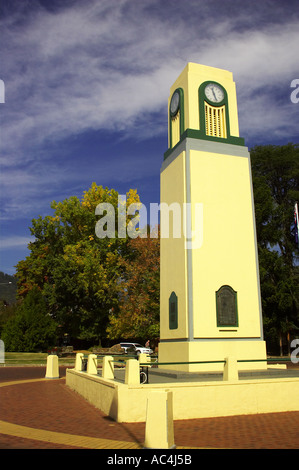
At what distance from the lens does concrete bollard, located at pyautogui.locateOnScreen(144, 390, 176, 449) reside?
6.00 metres

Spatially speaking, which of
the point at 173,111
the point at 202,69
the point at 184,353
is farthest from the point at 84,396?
the point at 202,69

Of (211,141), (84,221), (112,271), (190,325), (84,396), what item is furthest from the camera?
(84,221)

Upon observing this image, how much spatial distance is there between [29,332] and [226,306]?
2169 centimetres

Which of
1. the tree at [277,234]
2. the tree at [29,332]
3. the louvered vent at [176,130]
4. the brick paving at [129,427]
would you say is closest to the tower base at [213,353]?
the brick paving at [129,427]

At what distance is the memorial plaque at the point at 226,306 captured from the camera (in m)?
14.7

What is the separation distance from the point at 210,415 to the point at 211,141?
36.3 ft

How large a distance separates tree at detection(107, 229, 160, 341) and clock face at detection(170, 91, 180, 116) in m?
14.5

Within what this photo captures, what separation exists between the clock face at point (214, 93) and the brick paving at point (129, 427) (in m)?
12.9

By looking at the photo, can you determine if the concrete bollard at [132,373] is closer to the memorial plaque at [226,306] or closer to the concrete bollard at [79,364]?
the memorial plaque at [226,306]

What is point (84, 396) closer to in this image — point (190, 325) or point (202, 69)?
point (190, 325)

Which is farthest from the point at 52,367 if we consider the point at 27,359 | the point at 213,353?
the point at 27,359

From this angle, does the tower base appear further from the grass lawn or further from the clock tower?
the grass lawn

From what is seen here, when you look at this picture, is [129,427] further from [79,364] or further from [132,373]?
[79,364]
